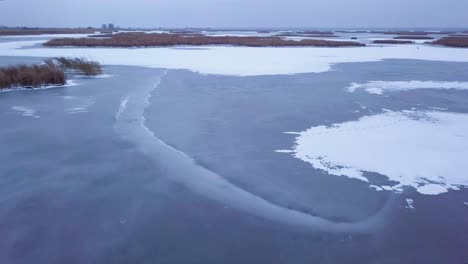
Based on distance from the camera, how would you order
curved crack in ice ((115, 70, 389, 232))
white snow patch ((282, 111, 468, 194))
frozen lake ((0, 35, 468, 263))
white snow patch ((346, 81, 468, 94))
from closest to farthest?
frozen lake ((0, 35, 468, 263)) < curved crack in ice ((115, 70, 389, 232)) < white snow patch ((282, 111, 468, 194)) < white snow patch ((346, 81, 468, 94))

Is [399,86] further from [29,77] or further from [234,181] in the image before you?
[29,77]

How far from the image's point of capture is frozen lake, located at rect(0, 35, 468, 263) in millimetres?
3518

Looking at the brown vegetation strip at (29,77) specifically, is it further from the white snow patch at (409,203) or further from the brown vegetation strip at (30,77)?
the white snow patch at (409,203)

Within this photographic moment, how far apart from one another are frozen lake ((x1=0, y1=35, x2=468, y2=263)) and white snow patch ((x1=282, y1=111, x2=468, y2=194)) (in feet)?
0.09

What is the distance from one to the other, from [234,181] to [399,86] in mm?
8711

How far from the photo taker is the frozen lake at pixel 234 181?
138 inches

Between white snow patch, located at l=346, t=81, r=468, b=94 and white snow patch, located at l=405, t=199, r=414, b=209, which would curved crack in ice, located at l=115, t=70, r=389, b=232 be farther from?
white snow patch, located at l=346, t=81, r=468, b=94

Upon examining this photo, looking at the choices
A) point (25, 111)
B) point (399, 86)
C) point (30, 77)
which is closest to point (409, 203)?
point (25, 111)

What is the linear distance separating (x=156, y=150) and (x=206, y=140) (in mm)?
833

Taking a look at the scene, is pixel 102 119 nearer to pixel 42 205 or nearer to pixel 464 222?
pixel 42 205

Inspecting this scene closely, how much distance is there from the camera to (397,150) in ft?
19.2

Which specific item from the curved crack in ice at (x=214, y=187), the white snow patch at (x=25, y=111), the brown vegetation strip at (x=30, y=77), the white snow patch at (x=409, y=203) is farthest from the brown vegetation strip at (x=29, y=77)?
the white snow patch at (x=409, y=203)

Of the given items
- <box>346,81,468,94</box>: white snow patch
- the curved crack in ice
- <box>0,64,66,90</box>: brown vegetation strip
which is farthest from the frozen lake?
<box>0,64,66,90</box>: brown vegetation strip

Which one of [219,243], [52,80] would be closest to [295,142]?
[219,243]
